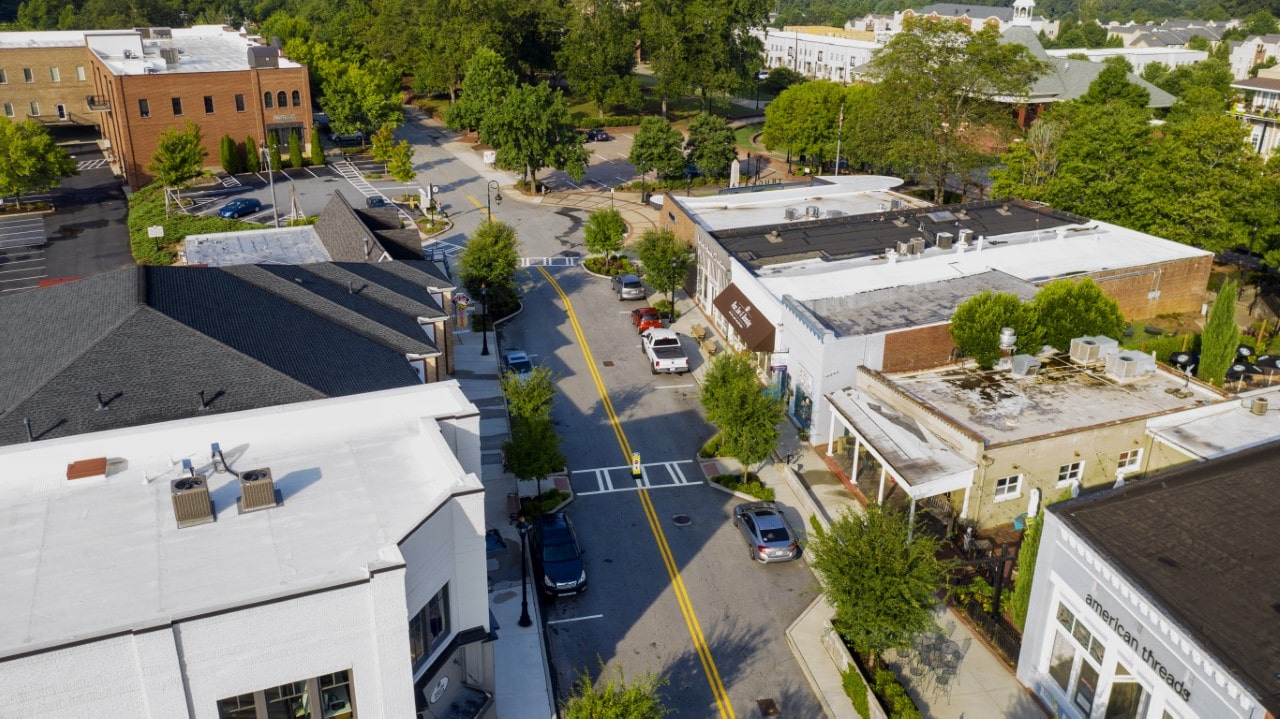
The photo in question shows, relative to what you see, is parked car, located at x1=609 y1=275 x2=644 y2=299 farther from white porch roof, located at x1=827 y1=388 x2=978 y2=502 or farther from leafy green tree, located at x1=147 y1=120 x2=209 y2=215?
leafy green tree, located at x1=147 y1=120 x2=209 y2=215

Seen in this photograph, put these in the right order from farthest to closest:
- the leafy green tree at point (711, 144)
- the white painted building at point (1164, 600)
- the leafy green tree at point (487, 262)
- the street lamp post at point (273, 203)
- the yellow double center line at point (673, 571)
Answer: the leafy green tree at point (711, 144) → the street lamp post at point (273, 203) → the leafy green tree at point (487, 262) → the yellow double center line at point (673, 571) → the white painted building at point (1164, 600)

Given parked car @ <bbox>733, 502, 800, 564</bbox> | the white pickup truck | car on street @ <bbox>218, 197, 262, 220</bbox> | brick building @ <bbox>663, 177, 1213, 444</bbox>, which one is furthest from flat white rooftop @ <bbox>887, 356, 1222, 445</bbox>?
car on street @ <bbox>218, 197, 262, 220</bbox>

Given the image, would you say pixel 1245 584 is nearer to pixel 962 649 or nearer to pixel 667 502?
pixel 962 649

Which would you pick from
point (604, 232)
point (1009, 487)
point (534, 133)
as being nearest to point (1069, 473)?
point (1009, 487)

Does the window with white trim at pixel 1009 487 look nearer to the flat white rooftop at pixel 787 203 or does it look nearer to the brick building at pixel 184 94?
the flat white rooftop at pixel 787 203

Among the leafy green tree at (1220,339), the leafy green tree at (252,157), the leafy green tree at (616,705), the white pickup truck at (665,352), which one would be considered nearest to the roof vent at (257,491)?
the leafy green tree at (616,705)

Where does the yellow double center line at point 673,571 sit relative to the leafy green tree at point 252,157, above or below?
below

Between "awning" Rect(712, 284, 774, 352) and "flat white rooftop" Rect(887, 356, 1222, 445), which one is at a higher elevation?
"flat white rooftop" Rect(887, 356, 1222, 445)
